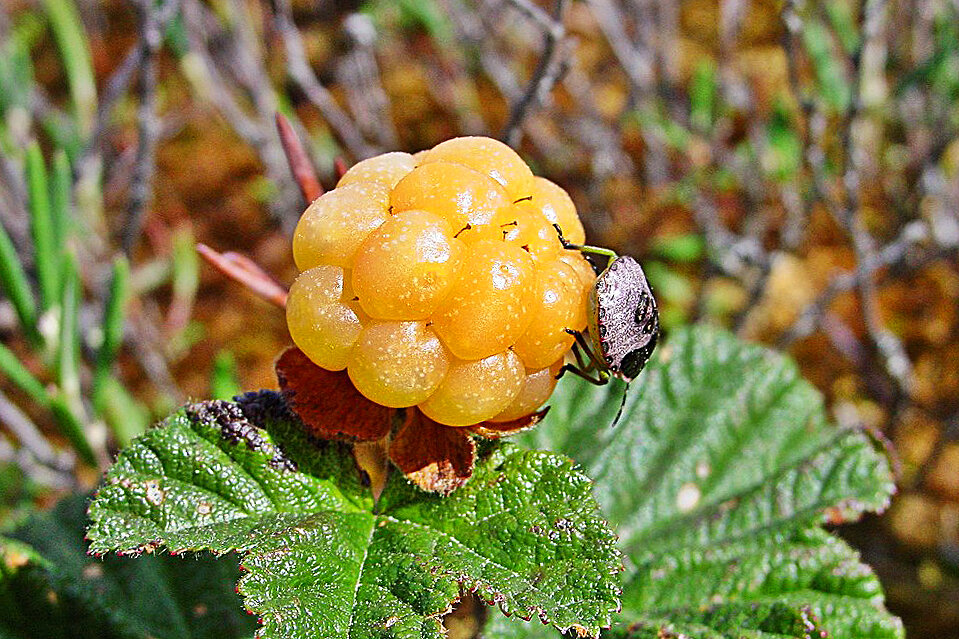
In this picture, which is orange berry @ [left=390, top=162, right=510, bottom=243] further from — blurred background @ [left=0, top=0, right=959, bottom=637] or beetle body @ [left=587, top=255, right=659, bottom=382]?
blurred background @ [left=0, top=0, right=959, bottom=637]

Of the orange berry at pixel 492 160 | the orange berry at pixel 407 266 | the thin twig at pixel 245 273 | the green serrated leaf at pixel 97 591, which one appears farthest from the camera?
the green serrated leaf at pixel 97 591

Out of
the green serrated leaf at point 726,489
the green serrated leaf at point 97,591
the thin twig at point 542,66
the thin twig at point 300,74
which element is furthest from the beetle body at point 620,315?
the thin twig at point 300,74

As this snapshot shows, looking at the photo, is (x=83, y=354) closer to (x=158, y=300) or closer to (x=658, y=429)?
(x=158, y=300)

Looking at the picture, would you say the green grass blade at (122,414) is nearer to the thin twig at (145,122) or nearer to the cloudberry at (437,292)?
the thin twig at (145,122)

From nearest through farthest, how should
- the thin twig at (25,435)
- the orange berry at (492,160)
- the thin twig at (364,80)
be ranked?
the orange berry at (492,160), the thin twig at (25,435), the thin twig at (364,80)

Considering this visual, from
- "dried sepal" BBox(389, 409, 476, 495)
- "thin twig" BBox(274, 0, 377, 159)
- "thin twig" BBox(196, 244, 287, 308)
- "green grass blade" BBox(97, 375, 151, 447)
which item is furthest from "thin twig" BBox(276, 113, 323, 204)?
"green grass blade" BBox(97, 375, 151, 447)

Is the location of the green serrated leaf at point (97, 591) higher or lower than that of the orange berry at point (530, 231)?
lower

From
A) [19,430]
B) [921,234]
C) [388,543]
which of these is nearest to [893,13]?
[921,234]
